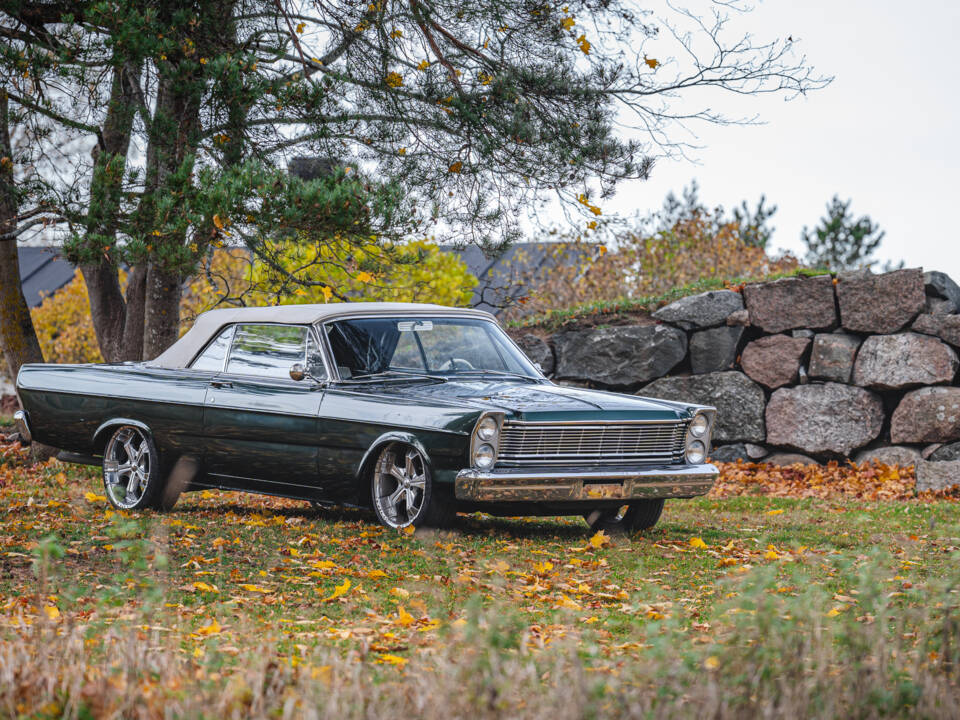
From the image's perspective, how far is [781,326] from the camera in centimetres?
1348

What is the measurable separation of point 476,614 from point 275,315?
5.52 m

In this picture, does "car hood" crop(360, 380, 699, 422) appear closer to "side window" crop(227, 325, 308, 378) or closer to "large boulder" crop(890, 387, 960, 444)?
"side window" crop(227, 325, 308, 378)

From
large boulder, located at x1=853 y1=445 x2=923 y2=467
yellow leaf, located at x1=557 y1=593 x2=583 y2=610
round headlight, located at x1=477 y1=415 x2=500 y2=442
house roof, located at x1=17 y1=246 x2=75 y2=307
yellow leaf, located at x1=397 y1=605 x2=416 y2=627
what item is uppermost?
house roof, located at x1=17 y1=246 x2=75 y2=307

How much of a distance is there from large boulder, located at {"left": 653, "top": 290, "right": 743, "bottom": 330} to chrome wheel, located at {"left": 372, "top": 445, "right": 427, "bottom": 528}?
693cm

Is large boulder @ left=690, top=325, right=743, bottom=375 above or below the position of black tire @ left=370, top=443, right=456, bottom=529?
above

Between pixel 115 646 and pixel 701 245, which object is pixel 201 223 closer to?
pixel 115 646

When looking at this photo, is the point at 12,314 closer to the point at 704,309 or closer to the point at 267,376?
the point at 267,376

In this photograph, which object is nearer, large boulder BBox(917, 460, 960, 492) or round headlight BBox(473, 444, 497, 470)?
round headlight BBox(473, 444, 497, 470)

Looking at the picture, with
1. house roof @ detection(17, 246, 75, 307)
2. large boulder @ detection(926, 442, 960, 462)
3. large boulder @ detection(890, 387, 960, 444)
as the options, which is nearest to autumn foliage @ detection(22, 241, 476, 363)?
large boulder @ detection(890, 387, 960, 444)

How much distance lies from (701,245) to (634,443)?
12.2 m

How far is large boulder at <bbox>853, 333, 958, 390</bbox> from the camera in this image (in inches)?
492

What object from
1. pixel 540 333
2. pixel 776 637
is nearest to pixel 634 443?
pixel 776 637

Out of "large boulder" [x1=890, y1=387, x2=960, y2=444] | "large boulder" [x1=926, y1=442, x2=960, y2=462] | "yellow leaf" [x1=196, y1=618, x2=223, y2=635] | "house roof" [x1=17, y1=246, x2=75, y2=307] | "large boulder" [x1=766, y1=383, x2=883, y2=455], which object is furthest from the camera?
"house roof" [x1=17, y1=246, x2=75, y2=307]

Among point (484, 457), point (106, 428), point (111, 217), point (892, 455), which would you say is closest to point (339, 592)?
point (484, 457)
